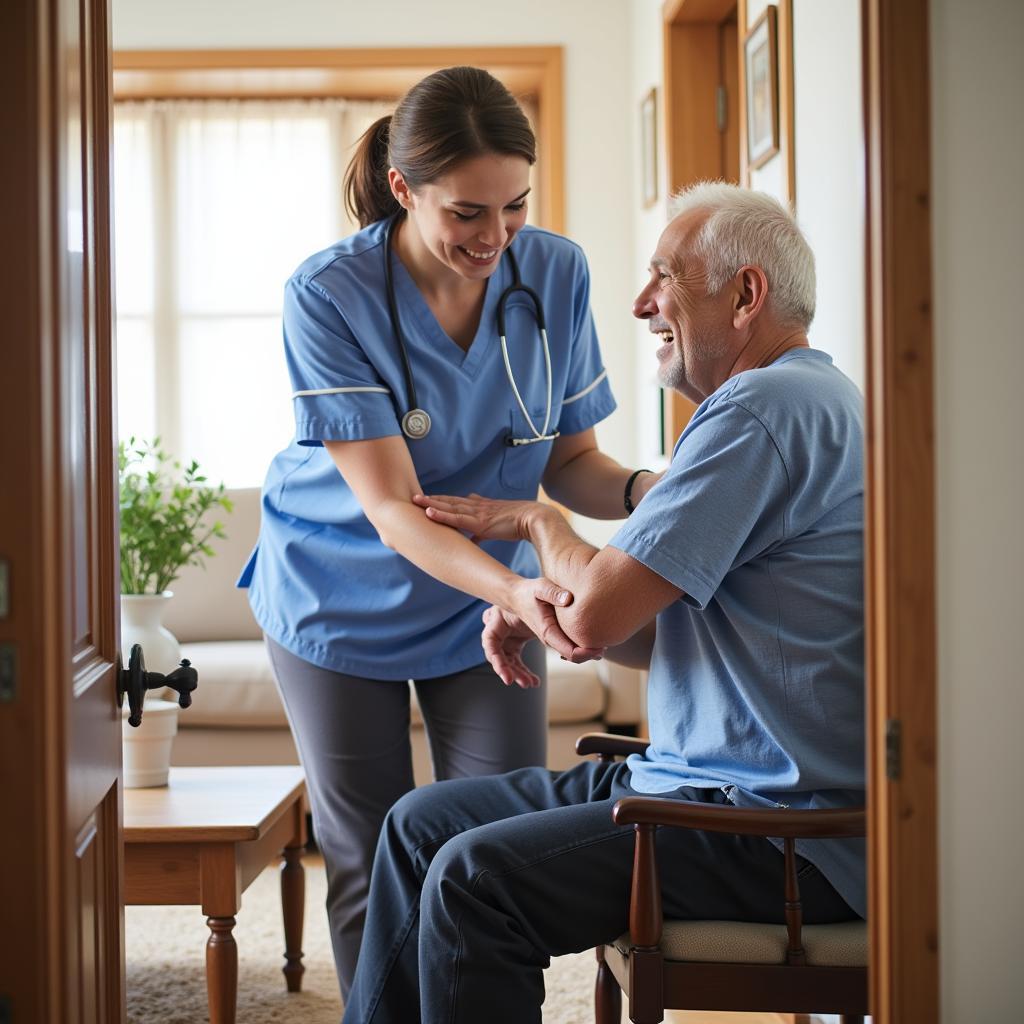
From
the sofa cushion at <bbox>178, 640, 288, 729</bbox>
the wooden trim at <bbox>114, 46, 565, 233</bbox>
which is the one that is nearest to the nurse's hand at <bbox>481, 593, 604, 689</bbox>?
the sofa cushion at <bbox>178, 640, 288, 729</bbox>

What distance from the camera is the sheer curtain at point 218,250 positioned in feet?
16.2

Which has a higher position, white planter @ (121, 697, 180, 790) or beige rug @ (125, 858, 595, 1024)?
white planter @ (121, 697, 180, 790)

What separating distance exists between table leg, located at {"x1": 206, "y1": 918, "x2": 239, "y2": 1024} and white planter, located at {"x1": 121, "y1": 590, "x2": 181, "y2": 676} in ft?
1.95

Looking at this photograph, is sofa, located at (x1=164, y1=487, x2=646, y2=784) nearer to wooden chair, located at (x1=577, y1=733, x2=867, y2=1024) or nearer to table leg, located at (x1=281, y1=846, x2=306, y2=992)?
table leg, located at (x1=281, y1=846, x2=306, y2=992)

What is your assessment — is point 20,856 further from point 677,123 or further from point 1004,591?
point 677,123

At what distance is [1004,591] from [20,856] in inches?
33.6

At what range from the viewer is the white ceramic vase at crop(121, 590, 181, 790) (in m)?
2.62

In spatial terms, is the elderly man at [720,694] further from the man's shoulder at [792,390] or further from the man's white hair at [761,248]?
the man's white hair at [761,248]

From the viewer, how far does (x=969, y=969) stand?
3.78 ft

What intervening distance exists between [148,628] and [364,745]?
825 mm

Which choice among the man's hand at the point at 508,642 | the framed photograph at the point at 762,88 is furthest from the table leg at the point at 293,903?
the framed photograph at the point at 762,88

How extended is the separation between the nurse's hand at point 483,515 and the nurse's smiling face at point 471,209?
13.6 inches

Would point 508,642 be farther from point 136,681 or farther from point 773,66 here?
point 773,66

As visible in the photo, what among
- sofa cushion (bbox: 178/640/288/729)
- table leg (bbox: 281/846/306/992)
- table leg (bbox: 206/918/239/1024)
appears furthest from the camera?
sofa cushion (bbox: 178/640/288/729)
